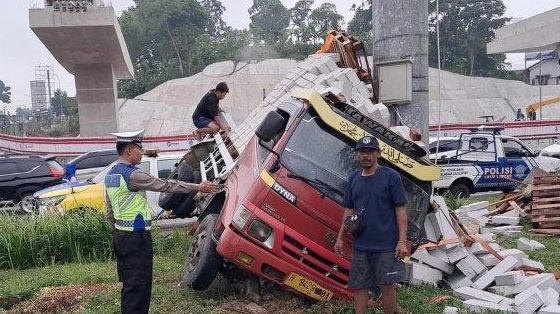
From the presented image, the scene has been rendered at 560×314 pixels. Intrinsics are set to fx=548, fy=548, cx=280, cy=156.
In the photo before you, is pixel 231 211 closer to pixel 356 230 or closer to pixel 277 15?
pixel 356 230

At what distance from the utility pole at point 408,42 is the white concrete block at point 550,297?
2.60 meters

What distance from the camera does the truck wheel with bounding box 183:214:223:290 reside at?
578 cm

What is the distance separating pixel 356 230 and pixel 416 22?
3499mm

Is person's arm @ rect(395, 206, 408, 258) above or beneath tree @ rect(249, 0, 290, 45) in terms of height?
beneath

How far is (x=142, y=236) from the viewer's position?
5086mm

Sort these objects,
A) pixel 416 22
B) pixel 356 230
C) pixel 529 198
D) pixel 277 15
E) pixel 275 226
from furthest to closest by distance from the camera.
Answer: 1. pixel 277 15
2. pixel 529 198
3. pixel 416 22
4. pixel 275 226
5. pixel 356 230

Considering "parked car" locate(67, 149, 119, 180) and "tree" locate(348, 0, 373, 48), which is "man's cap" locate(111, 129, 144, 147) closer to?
"parked car" locate(67, 149, 119, 180)

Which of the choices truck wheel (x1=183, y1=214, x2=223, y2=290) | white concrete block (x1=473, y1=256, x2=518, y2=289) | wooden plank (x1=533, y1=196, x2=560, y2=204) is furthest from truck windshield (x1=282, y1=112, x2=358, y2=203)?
wooden plank (x1=533, y1=196, x2=560, y2=204)

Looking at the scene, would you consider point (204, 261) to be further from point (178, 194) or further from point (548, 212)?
point (548, 212)

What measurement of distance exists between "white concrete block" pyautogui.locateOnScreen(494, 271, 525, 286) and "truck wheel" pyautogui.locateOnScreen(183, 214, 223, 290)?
3.18 meters

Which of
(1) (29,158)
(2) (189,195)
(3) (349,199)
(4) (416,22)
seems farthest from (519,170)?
(1) (29,158)

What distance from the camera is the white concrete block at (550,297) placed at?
5.36m

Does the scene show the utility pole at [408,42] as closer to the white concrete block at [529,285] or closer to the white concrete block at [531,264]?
the white concrete block at [531,264]

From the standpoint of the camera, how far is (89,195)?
10242 millimetres
